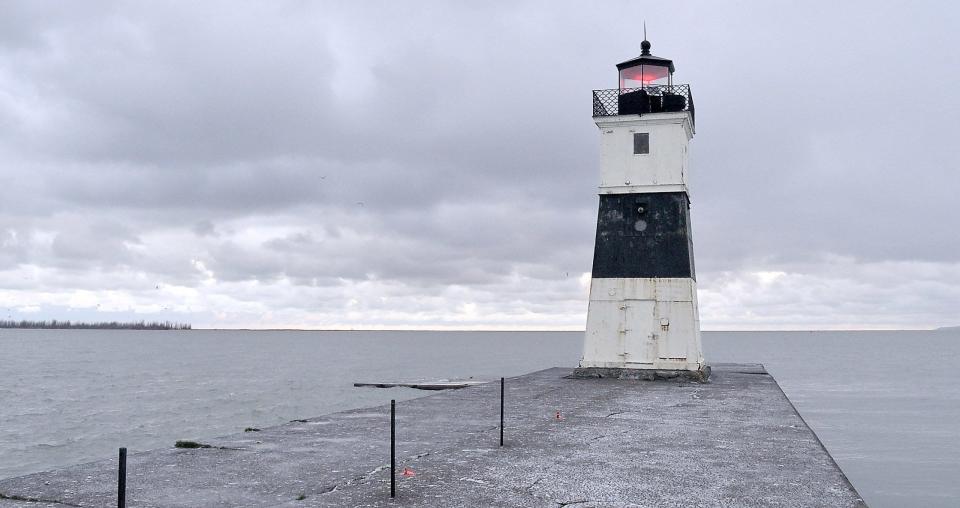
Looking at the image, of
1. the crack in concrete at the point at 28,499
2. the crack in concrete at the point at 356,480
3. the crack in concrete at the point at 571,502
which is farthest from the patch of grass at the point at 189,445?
the crack in concrete at the point at 571,502

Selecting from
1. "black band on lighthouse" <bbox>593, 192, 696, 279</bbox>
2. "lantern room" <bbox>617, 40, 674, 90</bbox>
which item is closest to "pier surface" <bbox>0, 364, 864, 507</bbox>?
"black band on lighthouse" <bbox>593, 192, 696, 279</bbox>

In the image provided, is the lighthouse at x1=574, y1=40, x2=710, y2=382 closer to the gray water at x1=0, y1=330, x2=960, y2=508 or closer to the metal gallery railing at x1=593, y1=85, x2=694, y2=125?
the metal gallery railing at x1=593, y1=85, x2=694, y2=125

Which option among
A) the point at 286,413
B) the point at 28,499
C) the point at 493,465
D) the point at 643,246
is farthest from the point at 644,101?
the point at 286,413

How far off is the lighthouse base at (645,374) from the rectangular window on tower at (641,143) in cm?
706

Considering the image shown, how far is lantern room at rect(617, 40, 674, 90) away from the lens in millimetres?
24766

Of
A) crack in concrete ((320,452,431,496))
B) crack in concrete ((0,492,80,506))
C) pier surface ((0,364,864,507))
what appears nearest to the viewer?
crack in concrete ((0,492,80,506))

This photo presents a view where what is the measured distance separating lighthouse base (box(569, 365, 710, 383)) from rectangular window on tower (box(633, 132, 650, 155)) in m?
7.06

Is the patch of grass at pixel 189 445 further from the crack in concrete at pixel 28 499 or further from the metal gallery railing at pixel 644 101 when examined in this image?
the metal gallery railing at pixel 644 101

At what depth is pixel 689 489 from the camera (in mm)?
8930

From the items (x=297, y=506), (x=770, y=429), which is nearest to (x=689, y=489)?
(x=297, y=506)

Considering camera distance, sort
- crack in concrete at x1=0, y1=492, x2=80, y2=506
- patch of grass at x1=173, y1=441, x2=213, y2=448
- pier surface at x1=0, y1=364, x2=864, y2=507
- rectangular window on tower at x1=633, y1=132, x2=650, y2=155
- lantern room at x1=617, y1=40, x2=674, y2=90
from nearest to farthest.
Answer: crack in concrete at x1=0, y1=492, x2=80, y2=506
pier surface at x1=0, y1=364, x2=864, y2=507
patch of grass at x1=173, y1=441, x2=213, y2=448
rectangular window on tower at x1=633, y1=132, x2=650, y2=155
lantern room at x1=617, y1=40, x2=674, y2=90

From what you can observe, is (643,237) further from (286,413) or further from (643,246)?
(286,413)

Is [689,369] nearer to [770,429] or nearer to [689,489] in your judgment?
[770,429]

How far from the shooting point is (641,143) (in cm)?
2377
